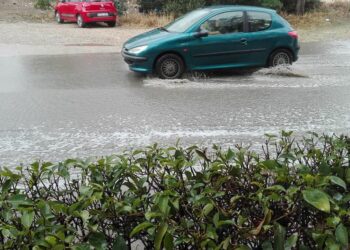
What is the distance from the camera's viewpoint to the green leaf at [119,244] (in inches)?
97.0

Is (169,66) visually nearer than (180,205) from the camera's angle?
No

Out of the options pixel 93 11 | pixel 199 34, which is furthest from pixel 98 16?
pixel 199 34

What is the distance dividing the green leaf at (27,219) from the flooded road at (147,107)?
4473 millimetres

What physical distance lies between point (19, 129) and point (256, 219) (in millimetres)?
6287

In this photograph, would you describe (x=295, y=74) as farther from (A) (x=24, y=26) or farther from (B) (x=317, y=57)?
(A) (x=24, y=26)

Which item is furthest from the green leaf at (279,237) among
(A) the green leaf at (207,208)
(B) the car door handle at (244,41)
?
(B) the car door handle at (244,41)

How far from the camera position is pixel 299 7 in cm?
2644

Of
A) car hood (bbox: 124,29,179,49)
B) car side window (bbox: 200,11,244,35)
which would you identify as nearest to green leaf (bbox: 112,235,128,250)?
car hood (bbox: 124,29,179,49)

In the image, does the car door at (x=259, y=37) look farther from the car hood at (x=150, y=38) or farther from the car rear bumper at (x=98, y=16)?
the car rear bumper at (x=98, y=16)

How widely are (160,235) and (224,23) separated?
10.5 metres

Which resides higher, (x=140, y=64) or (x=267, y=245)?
(x=267, y=245)

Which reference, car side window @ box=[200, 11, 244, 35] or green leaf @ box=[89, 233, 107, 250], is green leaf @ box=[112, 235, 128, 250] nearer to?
green leaf @ box=[89, 233, 107, 250]

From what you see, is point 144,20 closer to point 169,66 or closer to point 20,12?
point 20,12

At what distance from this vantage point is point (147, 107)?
934cm
